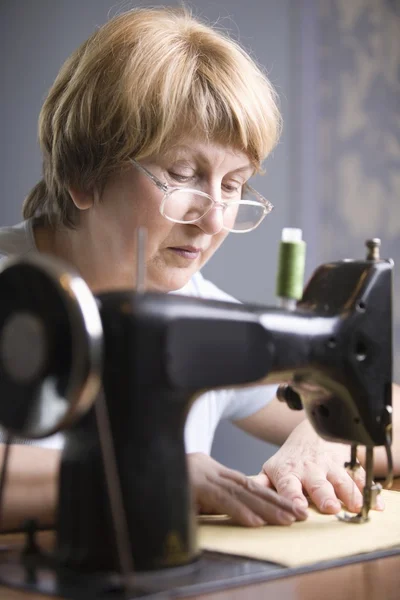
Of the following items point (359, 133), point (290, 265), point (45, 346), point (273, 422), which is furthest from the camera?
point (359, 133)

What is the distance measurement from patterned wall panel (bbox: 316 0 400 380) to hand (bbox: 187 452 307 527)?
1517 mm

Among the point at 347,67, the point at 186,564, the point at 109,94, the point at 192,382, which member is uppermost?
the point at 347,67

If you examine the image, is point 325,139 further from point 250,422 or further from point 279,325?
point 279,325

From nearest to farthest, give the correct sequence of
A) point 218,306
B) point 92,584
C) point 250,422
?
point 92,584
point 218,306
point 250,422

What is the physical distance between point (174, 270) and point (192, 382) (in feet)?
2.27

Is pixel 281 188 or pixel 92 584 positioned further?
pixel 281 188

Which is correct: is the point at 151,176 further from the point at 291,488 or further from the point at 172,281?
the point at 291,488

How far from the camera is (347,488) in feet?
4.00

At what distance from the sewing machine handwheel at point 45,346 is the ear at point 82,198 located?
80 centimetres

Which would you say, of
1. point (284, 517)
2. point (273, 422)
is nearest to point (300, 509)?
point (284, 517)

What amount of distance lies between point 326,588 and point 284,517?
237 mm

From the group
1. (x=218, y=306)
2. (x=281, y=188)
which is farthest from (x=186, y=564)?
(x=281, y=188)

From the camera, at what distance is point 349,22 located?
2.55 m

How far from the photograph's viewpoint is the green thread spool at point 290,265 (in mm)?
997
